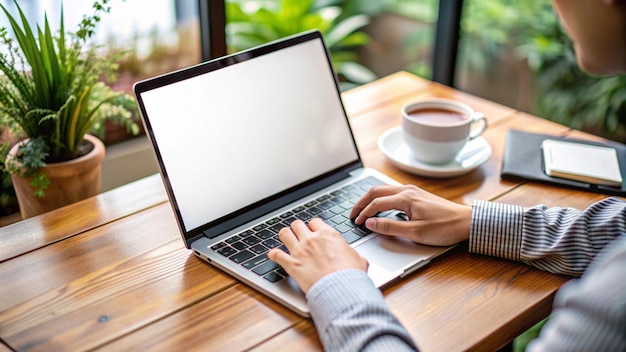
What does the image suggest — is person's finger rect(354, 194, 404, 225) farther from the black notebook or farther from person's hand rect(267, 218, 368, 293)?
the black notebook

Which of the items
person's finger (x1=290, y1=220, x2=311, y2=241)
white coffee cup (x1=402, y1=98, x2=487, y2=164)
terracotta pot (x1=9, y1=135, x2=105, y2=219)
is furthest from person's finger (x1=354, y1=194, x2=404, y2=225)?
terracotta pot (x1=9, y1=135, x2=105, y2=219)

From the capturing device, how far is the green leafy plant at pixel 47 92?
3.83 ft

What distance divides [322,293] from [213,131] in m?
0.35

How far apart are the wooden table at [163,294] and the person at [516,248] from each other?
1.4 inches

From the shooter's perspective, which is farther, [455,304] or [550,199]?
[550,199]

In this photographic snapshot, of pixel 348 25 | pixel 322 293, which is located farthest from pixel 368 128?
pixel 348 25

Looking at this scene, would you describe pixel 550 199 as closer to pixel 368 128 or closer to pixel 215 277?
pixel 368 128

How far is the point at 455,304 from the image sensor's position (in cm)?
94

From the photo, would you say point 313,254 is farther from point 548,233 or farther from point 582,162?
point 582,162

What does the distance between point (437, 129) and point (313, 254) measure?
0.42 meters

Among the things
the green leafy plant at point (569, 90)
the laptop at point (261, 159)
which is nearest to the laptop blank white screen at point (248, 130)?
the laptop at point (261, 159)

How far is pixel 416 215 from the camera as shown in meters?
1.07

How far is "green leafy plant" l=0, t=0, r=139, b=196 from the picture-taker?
1166 mm

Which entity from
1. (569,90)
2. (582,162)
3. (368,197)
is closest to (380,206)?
(368,197)
